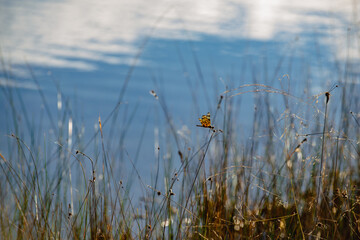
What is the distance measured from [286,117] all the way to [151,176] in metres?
0.82

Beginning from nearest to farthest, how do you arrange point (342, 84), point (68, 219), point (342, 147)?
point (68, 219), point (342, 147), point (342, 84)

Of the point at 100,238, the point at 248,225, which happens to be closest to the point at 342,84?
the point at 248,225

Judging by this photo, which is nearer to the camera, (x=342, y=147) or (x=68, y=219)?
(x=68, y=219)

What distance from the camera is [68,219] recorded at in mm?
2406

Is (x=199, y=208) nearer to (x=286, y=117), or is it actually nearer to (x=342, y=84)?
(x=286, y=117)

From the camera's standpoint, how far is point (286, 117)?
8.19 ft

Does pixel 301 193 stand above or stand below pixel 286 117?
below

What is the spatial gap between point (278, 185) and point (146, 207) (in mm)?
815

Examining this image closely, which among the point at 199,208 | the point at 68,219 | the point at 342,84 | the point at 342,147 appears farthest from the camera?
the point at 342,84

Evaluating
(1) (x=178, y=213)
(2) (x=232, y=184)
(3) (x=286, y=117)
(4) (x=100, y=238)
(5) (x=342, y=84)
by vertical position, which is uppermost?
(5) (x=342, y=84)

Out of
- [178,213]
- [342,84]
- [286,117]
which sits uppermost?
[342,84]

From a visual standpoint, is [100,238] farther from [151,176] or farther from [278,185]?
[278,185]

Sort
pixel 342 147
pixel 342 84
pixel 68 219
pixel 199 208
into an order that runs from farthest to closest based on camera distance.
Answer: pixel 342 84
pixel 342 147
pixel 199 208
pixel 68 219

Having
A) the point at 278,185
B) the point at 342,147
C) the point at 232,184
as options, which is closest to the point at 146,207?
the point at 232,184
